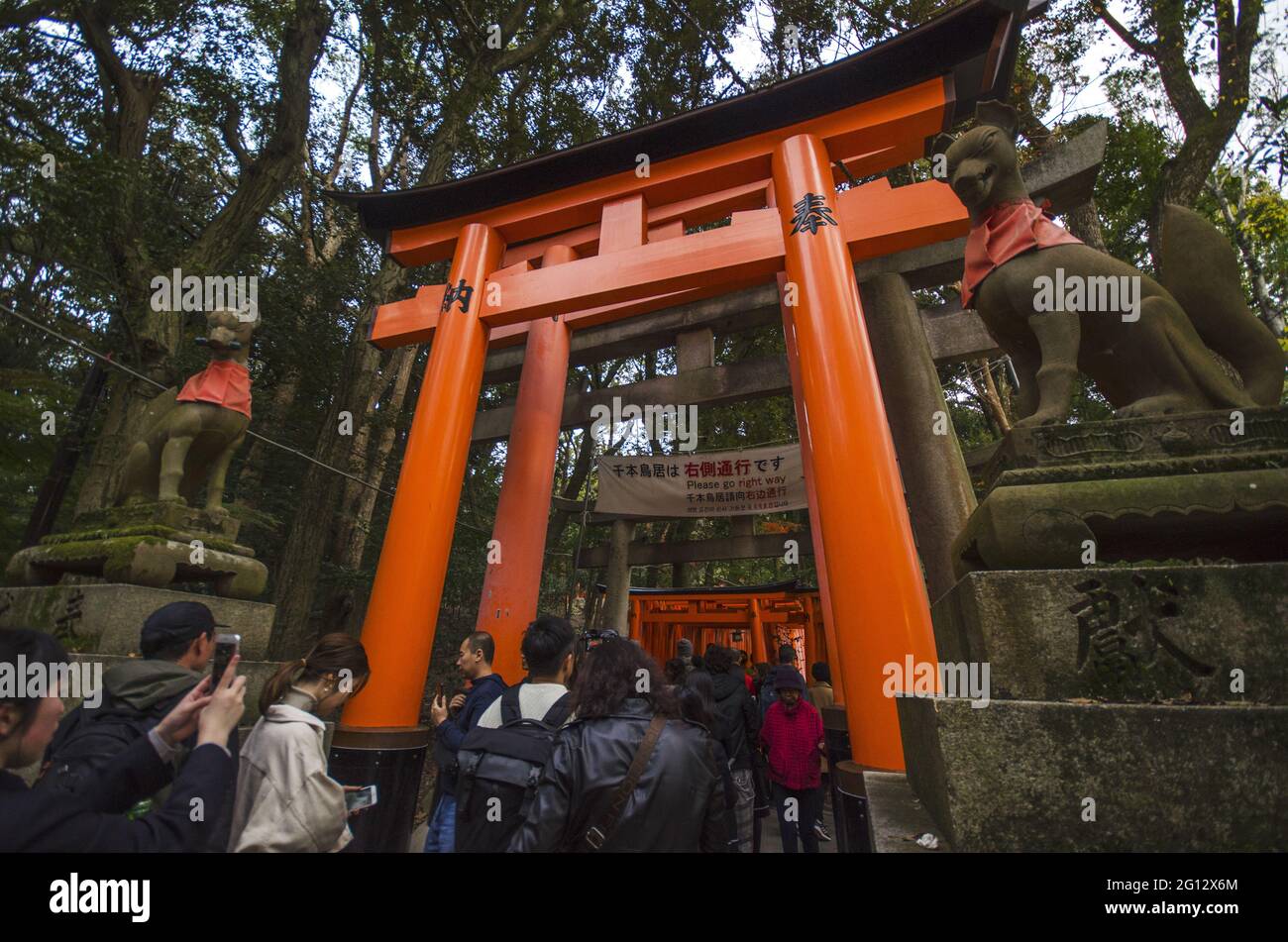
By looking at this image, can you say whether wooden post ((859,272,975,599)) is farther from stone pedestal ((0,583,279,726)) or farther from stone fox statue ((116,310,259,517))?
stone fox statue ((116,310,259,517))

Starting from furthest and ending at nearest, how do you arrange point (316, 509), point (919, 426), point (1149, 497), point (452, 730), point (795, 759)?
point (316, 509), point (919, 426), point (795, 759), point (452, 730), point (1149, 497)

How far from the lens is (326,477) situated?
762 centimetres

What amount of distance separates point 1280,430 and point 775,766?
3.73 m

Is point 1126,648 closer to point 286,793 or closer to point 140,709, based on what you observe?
point 286,793

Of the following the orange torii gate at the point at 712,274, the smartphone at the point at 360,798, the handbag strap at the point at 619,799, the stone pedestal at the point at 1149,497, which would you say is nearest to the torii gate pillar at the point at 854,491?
Result: the orange torii gate at the point at 712,274

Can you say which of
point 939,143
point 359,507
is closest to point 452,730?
point 939,143

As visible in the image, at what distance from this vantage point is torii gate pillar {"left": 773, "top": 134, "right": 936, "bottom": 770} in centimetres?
354

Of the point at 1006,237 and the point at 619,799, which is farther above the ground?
the point at 1006,237

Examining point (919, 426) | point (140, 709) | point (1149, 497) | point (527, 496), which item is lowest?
point (140, 709)

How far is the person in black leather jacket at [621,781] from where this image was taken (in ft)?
6.01

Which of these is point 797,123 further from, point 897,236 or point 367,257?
point 367,257

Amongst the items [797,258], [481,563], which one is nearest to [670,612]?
[481,563]

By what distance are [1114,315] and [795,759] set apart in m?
3.62

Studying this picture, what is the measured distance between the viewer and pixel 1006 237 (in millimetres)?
2447
